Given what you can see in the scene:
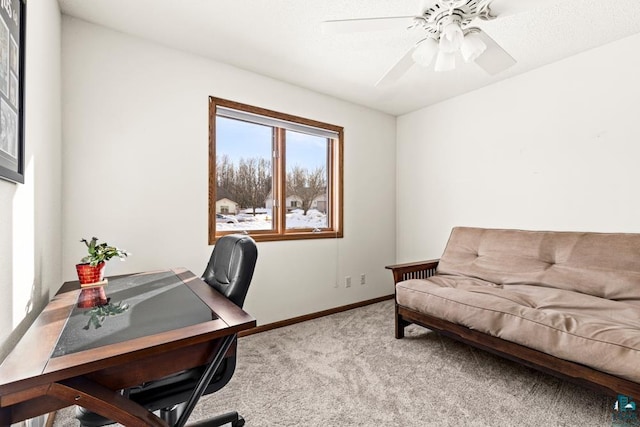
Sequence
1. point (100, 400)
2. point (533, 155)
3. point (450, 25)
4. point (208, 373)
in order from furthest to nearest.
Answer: point (533, 155)
point (450, 25)
point (208, 373)
point (100, 400)

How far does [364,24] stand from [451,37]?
436 millimetres

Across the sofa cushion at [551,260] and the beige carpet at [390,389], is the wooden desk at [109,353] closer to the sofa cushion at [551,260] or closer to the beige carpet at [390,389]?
the beige carpet at [390,389]

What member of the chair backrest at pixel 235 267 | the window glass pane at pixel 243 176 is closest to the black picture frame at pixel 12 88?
the chair backrest at pixel 235 267

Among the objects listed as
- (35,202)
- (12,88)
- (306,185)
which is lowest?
(35,202)

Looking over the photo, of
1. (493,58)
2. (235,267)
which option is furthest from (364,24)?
(235,267)

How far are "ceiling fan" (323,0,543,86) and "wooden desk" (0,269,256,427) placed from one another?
146cm

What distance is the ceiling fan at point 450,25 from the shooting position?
1.41 m

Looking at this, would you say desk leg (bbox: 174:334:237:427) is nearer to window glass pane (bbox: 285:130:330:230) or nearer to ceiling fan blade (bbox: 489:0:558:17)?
ceiling fan blade (bbox: 489:0:558:17)

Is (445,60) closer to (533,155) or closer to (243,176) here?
(533,155)

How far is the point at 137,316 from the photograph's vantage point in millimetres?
1138

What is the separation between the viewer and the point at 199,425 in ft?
4.76

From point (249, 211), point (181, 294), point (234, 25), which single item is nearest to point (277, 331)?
point (249, 211)

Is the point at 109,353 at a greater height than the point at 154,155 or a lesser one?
lesser

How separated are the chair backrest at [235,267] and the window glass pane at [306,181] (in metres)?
1.53
